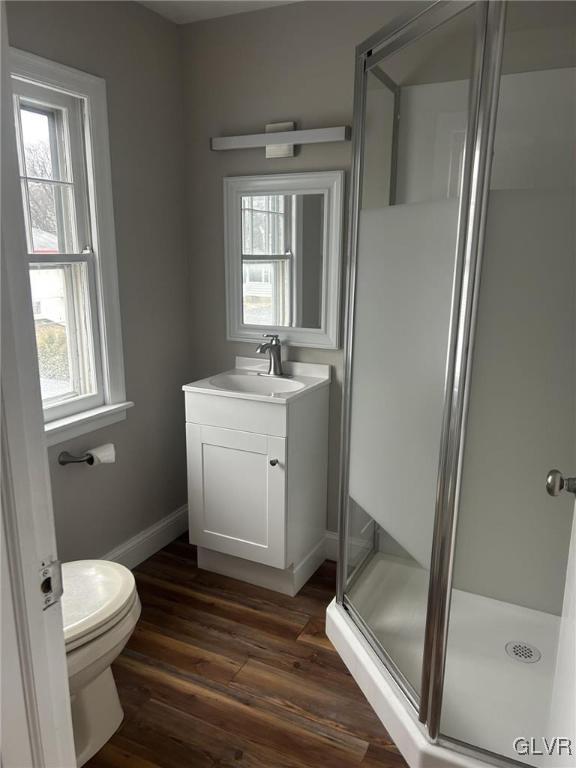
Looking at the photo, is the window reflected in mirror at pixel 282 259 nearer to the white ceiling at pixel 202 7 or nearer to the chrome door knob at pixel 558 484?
the white ceiling at pixel 202 7

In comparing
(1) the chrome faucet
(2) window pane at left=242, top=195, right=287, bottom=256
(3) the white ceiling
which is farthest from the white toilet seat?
(3) the white ceiling

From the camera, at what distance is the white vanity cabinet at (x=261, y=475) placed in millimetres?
2285

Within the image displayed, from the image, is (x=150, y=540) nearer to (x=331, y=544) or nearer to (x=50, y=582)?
(x=331, y=544)

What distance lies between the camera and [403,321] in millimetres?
1604

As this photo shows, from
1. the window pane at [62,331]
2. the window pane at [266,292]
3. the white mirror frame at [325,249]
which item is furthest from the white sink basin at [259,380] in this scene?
the window pane at [62,331]

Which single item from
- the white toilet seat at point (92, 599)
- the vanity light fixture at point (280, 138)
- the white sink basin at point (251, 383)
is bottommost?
the white toilet seat at point (92, 599)

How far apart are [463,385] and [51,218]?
5.51ft

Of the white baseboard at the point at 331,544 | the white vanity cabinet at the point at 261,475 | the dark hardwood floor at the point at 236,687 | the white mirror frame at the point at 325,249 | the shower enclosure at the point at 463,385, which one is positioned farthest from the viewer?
the white baseboard at the point at 331,544

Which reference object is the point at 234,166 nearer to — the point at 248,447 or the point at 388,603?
the point at 248,447

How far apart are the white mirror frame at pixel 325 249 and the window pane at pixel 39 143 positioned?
800 millimetres

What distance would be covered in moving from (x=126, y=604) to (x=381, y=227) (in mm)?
1363

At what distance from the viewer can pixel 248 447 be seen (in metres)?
2.33

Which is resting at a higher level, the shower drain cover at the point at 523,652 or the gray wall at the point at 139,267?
the gray wall at the point at 139,267

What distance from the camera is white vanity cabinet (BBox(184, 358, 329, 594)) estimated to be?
229 centimetres
